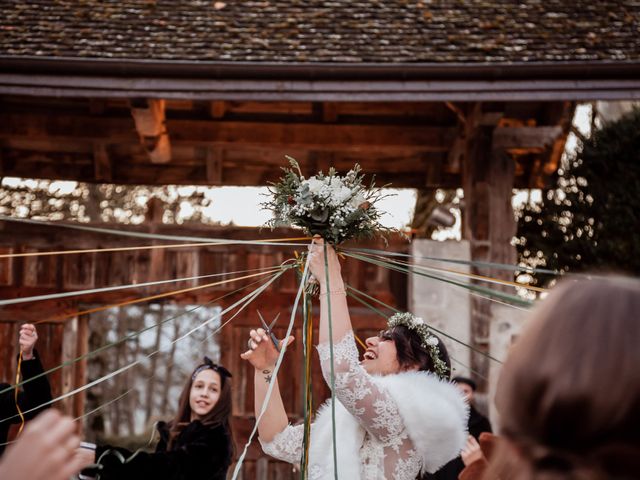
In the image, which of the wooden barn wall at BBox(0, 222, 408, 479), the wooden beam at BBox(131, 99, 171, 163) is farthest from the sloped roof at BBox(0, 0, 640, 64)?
the wooden barn wall at BBox(0, 222, 408, 479)

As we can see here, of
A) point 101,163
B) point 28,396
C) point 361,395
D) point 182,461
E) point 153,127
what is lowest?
point 182,461

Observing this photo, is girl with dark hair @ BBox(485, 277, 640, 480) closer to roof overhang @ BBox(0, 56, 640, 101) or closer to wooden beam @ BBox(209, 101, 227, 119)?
roof overhang @ BBox(0, 56, 640, 101)

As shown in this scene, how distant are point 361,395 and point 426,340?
607mm

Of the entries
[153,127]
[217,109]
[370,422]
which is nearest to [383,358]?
[370,422]

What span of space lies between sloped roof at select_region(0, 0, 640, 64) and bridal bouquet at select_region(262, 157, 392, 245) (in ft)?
11.3

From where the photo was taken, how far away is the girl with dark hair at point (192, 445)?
13.1ft

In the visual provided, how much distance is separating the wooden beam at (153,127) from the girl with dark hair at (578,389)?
6.09m

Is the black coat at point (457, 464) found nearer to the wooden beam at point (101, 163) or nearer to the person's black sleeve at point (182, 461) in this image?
the person's black sleeve at point (182, 461)

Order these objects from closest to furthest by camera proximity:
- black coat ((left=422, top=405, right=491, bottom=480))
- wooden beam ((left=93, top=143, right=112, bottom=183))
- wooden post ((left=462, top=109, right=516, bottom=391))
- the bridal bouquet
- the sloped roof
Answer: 1. the bridal bouquet
2. black coat ((left=422, top=405, right=491, bottom=480))
3. the sloped roof
4. wooden post ((left=462, top=109, right=516, bottom=391))
5. wooden beam ((left=93, top=143, right=112, bottom=183))

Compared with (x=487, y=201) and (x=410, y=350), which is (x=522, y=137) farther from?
(x=410, y=350)

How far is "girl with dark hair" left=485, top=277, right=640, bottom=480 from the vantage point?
111 centimetres

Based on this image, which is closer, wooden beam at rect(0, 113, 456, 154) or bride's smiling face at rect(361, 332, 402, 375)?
bride's smiling face at rect(361, 332, 402, 375)

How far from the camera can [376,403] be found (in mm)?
3186

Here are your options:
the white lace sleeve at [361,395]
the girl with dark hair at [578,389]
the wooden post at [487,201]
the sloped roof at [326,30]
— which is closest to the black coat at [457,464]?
the white lace sleeve at [361,395]
